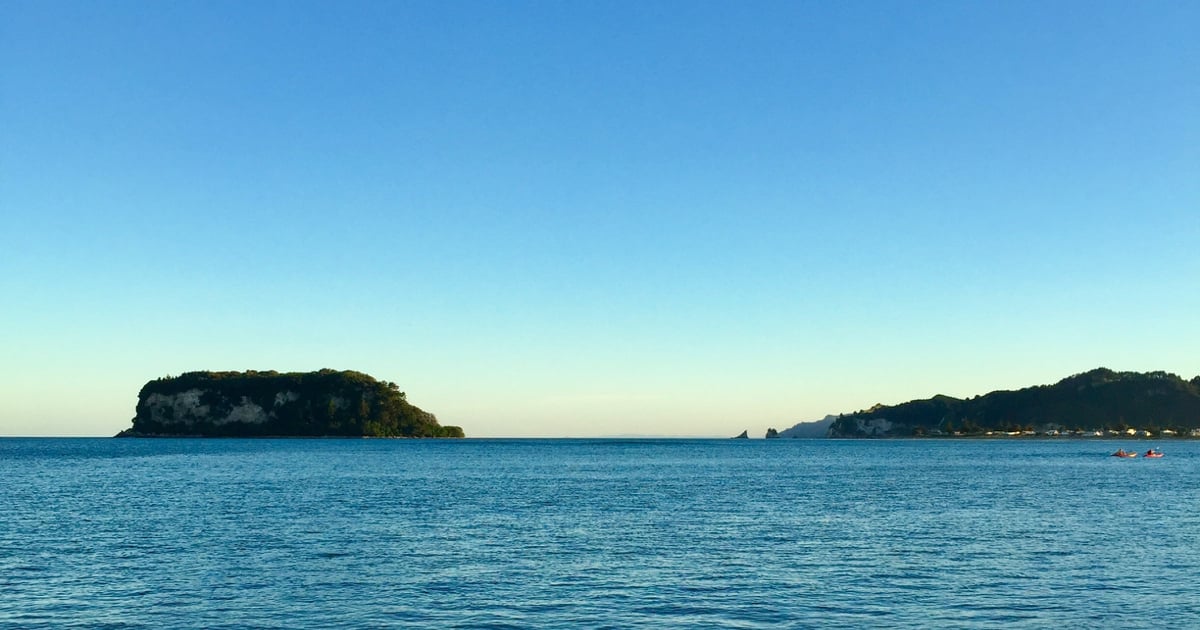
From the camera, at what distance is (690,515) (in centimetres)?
7275

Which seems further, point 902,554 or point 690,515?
point 690,515

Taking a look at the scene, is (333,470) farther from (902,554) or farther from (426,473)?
(902,554)

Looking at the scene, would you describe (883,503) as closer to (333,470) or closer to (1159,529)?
(1159,529)

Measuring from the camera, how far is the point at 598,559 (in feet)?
162

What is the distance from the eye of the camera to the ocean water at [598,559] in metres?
36.1

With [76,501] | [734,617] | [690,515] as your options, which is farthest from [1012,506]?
[76,501]

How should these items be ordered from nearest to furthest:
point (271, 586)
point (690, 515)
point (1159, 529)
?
point (271, 586)
point (1159, 529)
point (690, 515)

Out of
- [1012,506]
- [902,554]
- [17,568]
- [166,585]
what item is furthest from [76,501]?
[1012,506]

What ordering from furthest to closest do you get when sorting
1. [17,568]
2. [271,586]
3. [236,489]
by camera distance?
1. [236,489]
2. [17,568]
3. [271,586]

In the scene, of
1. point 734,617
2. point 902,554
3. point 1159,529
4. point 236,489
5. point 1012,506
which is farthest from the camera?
point 236,489

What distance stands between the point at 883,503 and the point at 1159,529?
24.1 meters

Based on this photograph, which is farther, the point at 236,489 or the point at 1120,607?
the point at 236,489

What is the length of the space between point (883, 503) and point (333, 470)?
308 feet

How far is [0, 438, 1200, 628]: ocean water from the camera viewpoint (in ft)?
119
